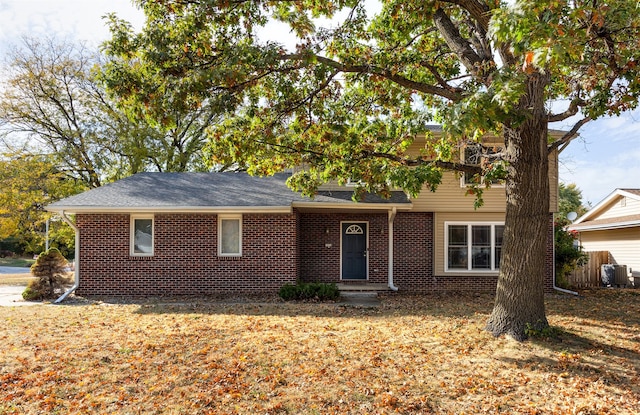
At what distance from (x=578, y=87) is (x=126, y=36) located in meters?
7.70

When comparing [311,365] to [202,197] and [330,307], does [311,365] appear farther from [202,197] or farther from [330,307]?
[202,197]

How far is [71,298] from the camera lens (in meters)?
11.9

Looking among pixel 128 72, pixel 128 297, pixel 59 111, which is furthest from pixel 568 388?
pixel 59 111

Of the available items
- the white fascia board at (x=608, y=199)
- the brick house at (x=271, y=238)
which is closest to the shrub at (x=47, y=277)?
the brick house at (x=271, y=238)

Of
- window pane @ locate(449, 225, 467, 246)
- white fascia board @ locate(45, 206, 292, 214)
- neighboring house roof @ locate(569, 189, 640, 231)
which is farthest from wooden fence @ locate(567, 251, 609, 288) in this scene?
white fascia board @ locate(45, 206, 292, 214)

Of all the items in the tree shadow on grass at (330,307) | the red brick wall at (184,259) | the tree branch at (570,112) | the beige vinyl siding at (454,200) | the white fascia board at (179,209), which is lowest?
the tree shadow on grass at (330,307)

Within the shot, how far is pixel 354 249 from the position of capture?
14070mm

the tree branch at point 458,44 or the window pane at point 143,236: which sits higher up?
the tree branch at point 458,44

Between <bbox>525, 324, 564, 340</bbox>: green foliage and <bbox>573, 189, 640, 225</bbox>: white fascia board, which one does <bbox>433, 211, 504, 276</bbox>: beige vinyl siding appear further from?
<bbox>573, 189, 640, 225</bbox>: white fascia board

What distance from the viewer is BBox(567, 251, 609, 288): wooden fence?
52.9 feet

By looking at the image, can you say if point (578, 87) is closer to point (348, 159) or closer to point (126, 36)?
point (348, 159)

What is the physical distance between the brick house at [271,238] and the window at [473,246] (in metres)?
0.03

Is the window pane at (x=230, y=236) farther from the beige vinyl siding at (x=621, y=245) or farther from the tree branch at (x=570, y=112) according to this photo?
the beige vinyl siding at (x=621, y=245)

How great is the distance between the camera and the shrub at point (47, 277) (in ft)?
38.5
